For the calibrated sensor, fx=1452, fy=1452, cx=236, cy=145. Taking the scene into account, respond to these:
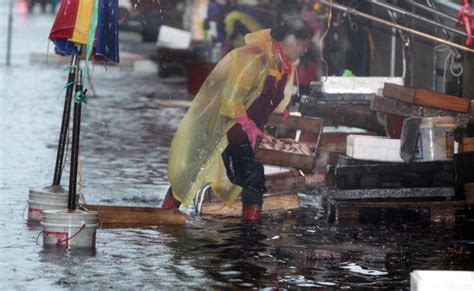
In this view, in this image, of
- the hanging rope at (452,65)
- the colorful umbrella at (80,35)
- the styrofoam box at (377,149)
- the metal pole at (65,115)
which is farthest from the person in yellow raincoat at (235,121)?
the hanging rope at (452,65)

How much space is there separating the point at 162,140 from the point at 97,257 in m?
9.03

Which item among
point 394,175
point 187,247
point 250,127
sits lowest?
point 187,247

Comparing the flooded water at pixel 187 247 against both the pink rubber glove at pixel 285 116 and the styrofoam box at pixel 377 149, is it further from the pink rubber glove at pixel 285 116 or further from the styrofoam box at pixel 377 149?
the pink rubber glove at pixel 285 116

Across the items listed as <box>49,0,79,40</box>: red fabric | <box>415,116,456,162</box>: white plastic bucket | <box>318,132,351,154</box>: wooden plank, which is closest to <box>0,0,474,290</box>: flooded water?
<box>318,132,351,154</box>: wooden plank

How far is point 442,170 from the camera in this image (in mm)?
12773

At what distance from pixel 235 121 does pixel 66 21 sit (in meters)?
2.09

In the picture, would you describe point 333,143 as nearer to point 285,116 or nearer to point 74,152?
point 285,116

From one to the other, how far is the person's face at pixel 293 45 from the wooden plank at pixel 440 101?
1.24 m

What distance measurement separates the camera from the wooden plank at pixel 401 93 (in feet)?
43.1

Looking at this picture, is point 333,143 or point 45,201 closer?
point 45,201

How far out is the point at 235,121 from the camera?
12.5 m

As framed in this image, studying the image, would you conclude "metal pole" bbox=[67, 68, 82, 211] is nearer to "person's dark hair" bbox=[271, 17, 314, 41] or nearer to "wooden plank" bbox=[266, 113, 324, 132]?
"person's dark hair" bbox=[271, 17, 314, 41]

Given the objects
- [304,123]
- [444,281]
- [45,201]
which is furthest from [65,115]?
[444,281]

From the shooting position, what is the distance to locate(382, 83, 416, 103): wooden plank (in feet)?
43.1
